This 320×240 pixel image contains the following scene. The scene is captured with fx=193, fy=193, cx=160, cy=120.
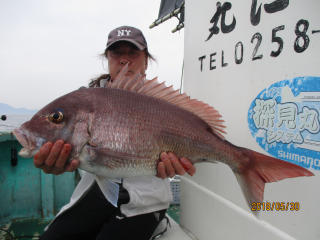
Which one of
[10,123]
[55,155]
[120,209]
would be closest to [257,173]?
[120,209]

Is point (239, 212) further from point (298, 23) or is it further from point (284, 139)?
point (298, 23)

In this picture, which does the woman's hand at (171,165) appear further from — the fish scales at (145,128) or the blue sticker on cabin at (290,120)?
the blue sticker on cabin at (290,120)

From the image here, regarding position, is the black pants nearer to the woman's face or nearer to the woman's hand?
the woman's hand

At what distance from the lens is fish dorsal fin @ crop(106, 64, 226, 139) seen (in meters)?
Answer: 1.37

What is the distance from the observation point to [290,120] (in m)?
1.17

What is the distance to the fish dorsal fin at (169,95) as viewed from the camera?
137 centimetres

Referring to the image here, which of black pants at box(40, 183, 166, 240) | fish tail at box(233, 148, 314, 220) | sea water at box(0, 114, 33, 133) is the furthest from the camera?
sea water at box(0, 114, 33, 133)

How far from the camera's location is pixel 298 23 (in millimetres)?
1097

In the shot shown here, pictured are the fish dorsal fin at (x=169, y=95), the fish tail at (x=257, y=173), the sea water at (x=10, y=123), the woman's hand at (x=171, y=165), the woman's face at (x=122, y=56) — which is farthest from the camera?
the sea water at (x=10, y=123)

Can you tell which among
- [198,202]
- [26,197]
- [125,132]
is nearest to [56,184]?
[26,197]

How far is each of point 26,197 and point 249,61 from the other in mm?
3816
